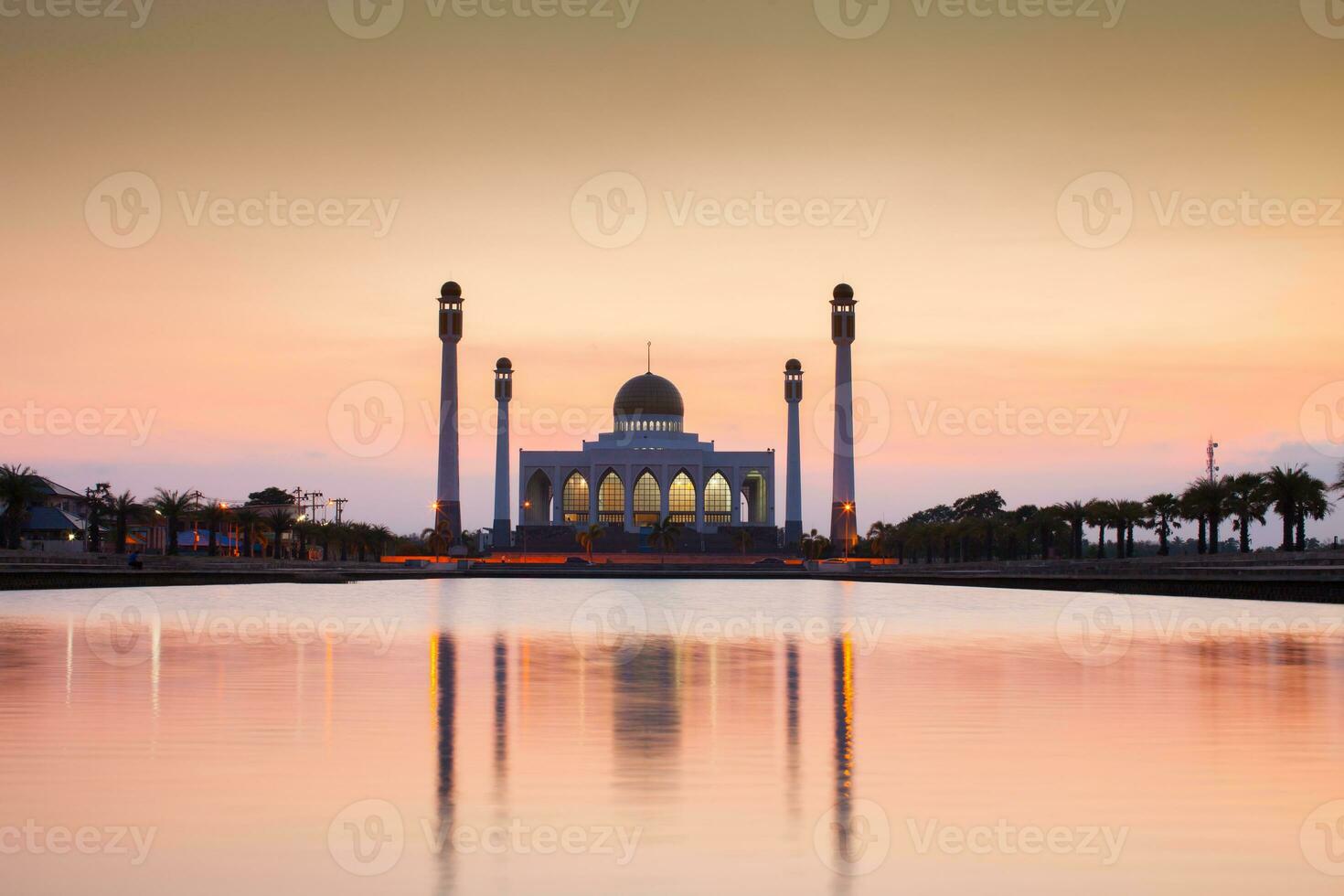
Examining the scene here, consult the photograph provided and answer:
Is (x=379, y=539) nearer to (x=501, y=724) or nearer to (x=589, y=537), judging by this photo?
(x=589, y=537)

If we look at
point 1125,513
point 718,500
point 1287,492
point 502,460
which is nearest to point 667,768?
point 1287,492

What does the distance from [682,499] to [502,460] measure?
15.1 meters

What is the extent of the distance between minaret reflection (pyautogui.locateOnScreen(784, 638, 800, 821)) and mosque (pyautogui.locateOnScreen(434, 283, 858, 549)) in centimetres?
8214

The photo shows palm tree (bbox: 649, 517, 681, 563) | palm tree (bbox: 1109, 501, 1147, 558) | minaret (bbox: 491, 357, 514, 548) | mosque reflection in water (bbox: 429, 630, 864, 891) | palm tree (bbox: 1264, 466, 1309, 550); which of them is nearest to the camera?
mosque reflection in water (bbox: 429, 630, 864, 891)

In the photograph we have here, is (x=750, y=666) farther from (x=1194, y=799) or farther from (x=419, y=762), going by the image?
(x=1194, y=799)

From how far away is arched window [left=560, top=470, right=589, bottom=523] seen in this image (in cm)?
11500

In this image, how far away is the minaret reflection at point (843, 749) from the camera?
7.06 metres

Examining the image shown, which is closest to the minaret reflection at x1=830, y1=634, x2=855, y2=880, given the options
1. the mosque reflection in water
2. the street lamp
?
the mosque reflection in water

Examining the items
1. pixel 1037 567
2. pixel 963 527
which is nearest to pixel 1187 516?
pixel 1037 567

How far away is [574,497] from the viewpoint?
115438 mm

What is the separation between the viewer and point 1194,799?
8.05 metres

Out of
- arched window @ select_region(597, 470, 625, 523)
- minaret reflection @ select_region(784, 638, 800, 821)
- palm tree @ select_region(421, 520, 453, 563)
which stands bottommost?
minaret reflection @ select_region(784, 638, 800, 821)

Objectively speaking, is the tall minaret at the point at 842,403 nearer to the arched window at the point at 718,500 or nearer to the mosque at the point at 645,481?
the mosque at the point at 645,481

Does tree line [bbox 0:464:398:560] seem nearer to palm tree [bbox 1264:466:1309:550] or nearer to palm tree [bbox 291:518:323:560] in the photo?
palm tree [bbox 291:518:323:560]
